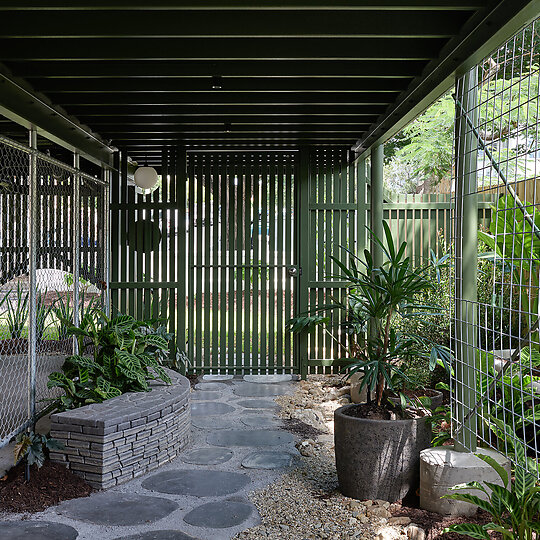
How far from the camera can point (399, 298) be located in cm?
323

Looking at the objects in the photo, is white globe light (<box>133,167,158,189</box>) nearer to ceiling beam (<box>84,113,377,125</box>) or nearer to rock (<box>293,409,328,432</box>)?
ceiling beam (<box>84,113,377,125</box>)

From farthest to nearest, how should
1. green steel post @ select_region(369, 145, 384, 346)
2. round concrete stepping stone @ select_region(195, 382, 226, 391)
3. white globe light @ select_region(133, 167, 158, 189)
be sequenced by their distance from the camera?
1. white globe light @ select_region(133, 167, 158, 189)
2. round concrete stepping stone @ select_region(195, 382, 226, 391)
3. green steel post @ select_region(369, 145, 384, 346)

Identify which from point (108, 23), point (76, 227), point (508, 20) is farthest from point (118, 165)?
point (508, 20)

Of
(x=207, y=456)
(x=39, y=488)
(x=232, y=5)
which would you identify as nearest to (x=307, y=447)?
(x=207, y=456)

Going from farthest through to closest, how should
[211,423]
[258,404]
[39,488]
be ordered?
[258,404] → [211,423] → [39,488]

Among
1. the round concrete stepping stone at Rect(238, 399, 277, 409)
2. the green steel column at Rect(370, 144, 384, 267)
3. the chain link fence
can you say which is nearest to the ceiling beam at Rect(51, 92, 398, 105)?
the chain link fence

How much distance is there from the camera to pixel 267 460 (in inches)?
152

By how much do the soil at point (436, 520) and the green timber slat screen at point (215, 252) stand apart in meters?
3.68

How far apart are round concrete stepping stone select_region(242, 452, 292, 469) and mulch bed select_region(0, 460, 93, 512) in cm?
106

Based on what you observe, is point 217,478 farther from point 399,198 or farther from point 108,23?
point 399,198

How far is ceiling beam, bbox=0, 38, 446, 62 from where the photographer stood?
132 inches

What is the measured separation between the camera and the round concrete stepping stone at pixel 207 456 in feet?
12.6

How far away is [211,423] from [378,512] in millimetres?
2123

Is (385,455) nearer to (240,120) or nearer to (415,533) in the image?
(415,533)
